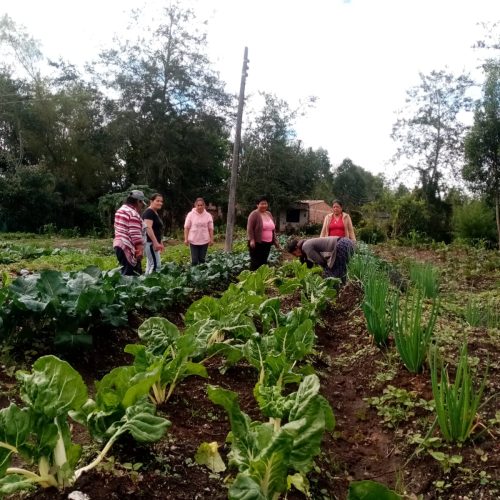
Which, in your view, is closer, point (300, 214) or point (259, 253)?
point (259, 253)

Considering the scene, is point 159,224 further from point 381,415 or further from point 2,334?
point 381,415

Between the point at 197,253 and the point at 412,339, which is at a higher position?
the point at 197,253

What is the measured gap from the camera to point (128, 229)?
5.34 meters

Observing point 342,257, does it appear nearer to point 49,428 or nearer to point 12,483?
point 49,428

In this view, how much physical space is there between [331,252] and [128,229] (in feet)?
9.09

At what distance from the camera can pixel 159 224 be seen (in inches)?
249

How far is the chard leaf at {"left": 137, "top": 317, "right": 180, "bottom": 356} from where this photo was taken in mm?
2814

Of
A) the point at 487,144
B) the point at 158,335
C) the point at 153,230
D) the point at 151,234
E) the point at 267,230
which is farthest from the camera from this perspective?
the point at 487,144

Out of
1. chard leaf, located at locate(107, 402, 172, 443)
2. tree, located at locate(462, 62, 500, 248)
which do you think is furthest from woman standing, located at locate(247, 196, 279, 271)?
tree, located at locate(462, 62, 500, 248)

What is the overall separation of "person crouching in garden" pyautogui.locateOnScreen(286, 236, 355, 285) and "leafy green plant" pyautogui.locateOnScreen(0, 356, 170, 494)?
4721 millimetres

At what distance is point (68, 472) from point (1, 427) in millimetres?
273

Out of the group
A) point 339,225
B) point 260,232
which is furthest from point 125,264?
point 339,225

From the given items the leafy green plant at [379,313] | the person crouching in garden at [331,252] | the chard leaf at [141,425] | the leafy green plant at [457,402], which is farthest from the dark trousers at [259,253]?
the chard leaf at [141,425]

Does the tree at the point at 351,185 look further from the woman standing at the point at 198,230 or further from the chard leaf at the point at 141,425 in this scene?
the chard leaf at the point at 141,425
